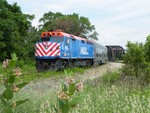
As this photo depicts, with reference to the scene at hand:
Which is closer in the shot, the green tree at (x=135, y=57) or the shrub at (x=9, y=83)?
the shrub at (x=9, y=83)

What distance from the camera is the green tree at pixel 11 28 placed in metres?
31.3

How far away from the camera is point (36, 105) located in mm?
6828

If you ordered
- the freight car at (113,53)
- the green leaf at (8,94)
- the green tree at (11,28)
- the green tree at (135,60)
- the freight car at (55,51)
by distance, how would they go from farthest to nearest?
the freight car at (113,53), the green tree at (11,28), the freight car at (55,51), the green tree at (135,60), the green leaf at (8,94)

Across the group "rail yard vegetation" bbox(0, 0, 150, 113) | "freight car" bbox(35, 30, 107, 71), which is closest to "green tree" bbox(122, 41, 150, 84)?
"rail yard vegetation" bbox(0, 0, 150, 113)

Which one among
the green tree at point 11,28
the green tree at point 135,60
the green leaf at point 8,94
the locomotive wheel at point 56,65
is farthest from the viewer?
the green tree at point 11,28

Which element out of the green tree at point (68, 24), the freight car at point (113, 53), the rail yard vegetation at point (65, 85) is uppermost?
the green tree at point (68, 24)

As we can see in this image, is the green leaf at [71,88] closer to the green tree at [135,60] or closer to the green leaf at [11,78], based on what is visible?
the green leaf at [11,78]

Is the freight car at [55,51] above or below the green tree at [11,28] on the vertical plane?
below

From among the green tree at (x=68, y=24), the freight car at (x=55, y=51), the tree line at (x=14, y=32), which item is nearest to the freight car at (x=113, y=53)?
the green tree at (x=68, y=24)

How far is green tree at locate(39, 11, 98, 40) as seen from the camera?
62312mm

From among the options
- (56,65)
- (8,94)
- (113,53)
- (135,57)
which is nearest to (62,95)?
(8,94)

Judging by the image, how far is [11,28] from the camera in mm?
31453

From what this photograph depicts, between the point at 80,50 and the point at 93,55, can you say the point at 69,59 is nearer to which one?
the point at 80,50

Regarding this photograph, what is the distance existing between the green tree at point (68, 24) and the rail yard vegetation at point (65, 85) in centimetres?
1686
